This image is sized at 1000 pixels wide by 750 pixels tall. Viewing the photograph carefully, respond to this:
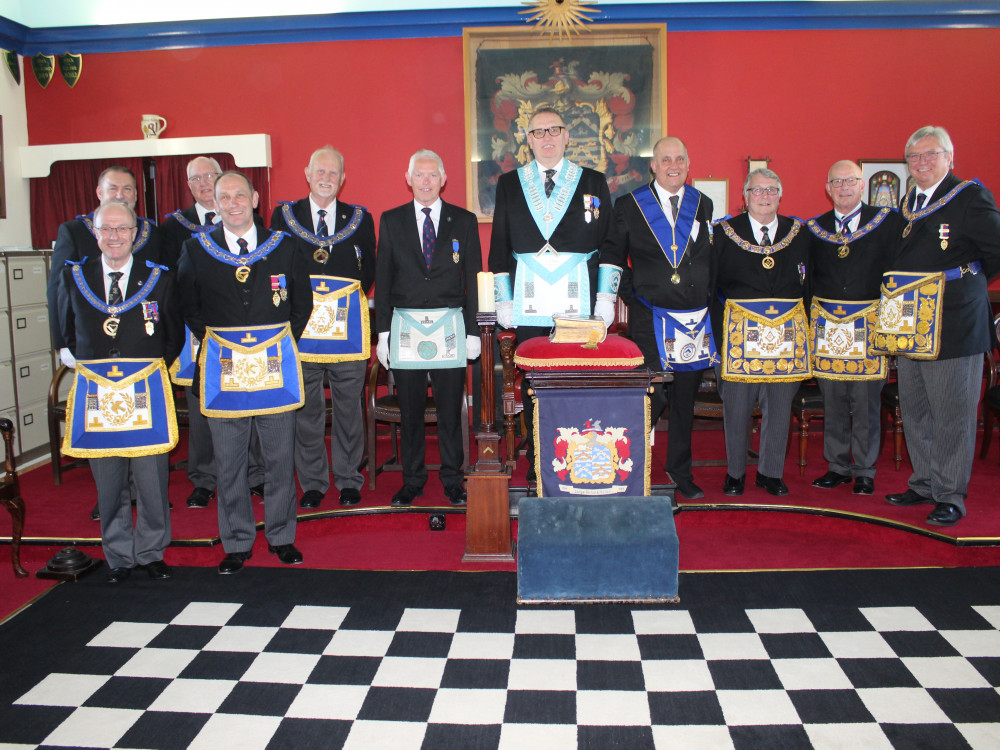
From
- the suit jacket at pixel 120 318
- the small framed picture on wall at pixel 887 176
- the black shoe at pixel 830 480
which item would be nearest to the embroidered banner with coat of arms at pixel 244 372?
the suit jacket at pixel 120 318

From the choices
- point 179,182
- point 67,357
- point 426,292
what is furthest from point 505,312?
point 179,182

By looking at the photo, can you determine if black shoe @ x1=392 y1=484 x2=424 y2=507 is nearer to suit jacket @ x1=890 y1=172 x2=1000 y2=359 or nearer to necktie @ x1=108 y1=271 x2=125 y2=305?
necktie @ x1=108 y1=271 x2=125 y2=305

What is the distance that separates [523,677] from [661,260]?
2.13 meters

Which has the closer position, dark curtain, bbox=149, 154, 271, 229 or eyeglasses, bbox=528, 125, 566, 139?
eyeglasses, bbox=528, 125, 566, 139

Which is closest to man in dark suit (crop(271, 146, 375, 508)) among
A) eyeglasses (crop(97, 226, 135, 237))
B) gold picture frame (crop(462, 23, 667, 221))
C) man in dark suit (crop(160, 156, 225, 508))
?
man in dark suit (crop(160, 156, 225, 508))

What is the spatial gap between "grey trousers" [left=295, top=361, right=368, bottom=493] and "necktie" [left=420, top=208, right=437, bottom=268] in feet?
2.19

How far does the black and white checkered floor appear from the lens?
240 cm

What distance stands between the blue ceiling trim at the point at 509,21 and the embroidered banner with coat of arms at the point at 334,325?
2474 mm

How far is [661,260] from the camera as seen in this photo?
3.95 metres

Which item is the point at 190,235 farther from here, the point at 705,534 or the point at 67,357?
the point at 705,534

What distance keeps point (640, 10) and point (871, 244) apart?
2.58m

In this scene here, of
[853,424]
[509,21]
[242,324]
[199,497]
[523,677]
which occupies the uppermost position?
[509,21]

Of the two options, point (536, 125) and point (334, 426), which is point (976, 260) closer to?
point (536, 125)

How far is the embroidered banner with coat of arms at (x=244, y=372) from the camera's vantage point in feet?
11.2
